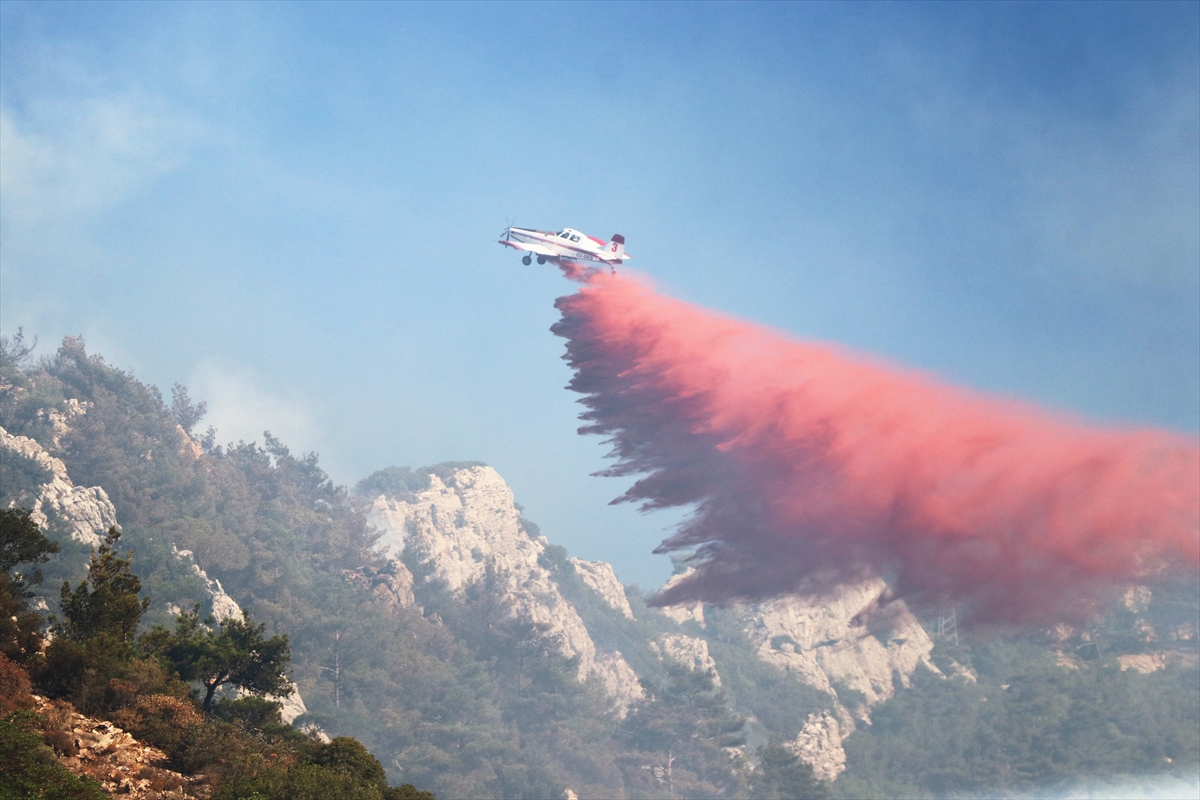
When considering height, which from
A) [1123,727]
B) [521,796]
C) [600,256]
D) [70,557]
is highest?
[600,256]

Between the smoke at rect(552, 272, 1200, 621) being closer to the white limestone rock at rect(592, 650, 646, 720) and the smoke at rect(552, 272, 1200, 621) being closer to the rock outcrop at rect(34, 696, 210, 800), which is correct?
the rock outcrop at rect(34, 696, 210, 800)

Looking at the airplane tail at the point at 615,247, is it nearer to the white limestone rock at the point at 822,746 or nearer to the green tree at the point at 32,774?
the green tree at the point at 32,774

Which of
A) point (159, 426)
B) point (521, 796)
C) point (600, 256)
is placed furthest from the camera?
point (159, 426)

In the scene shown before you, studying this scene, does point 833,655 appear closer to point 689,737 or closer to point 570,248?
point 689,737

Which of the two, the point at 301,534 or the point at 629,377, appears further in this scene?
the point at 301,534

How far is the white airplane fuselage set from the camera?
62.2 m

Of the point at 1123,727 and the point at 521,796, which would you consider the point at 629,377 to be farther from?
the point at 1123,727

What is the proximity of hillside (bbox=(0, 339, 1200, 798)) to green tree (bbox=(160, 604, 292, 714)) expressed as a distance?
53.1 m

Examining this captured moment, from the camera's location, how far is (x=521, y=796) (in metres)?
112

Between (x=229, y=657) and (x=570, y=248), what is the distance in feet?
105

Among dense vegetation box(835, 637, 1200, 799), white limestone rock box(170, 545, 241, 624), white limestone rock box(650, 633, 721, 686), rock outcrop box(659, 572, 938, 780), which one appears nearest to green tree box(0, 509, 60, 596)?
white limestone rock box(170, 545, 241, 624)

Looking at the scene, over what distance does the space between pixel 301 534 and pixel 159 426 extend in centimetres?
2417

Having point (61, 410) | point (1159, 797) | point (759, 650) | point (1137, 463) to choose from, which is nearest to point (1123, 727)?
point (1159, 797)

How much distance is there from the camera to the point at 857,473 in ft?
156
